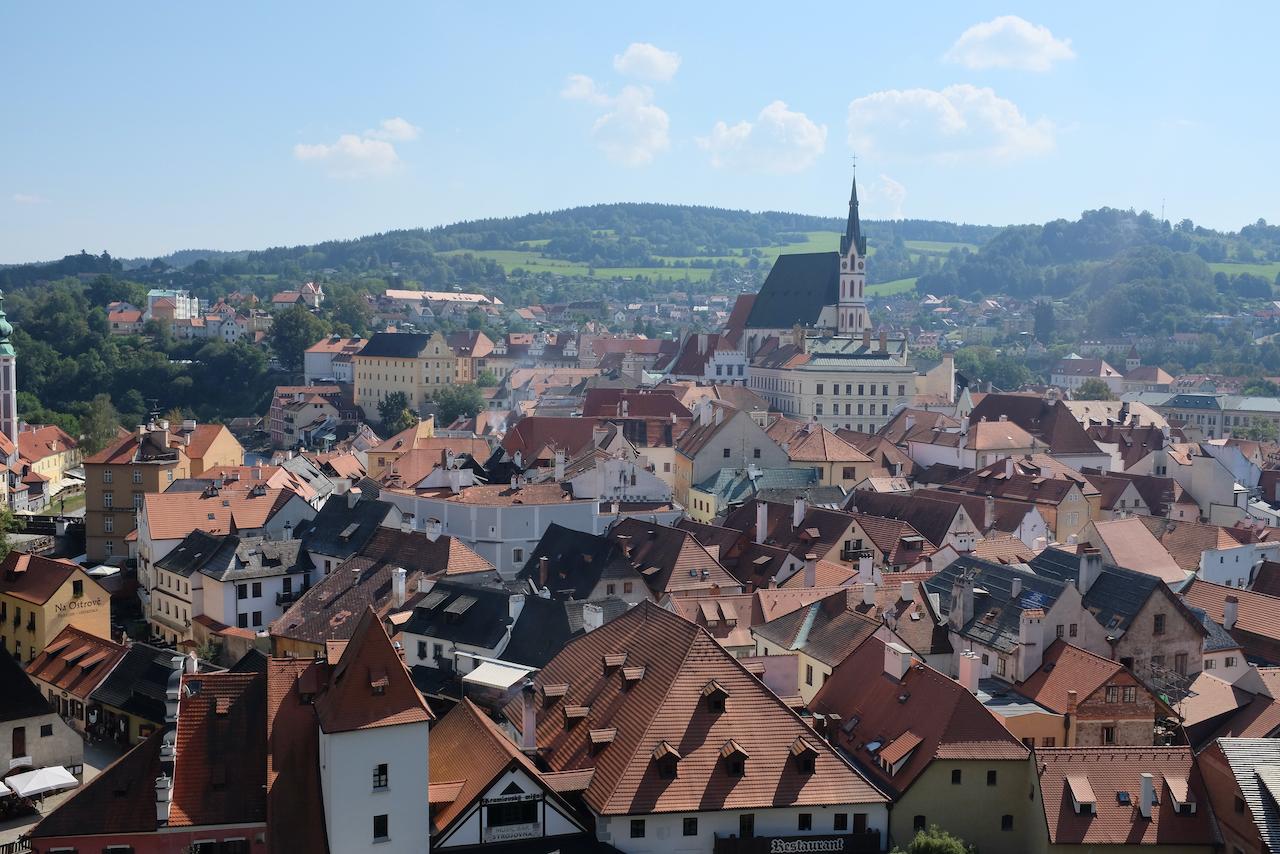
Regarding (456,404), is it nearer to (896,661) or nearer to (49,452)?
(49,452)

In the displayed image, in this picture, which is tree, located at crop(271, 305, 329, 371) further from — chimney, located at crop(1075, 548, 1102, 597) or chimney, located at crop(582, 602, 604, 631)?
chimney, located at crop(1075, 548, 1102, 597)

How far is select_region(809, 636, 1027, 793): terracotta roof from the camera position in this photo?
30516 millimetres

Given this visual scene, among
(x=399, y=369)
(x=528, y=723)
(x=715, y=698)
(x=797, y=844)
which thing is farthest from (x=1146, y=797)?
(x=399, y=369)

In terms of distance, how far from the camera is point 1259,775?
2930cm

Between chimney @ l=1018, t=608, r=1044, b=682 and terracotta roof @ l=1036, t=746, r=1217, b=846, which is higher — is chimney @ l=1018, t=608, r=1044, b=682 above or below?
above

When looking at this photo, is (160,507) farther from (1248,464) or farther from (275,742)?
(1248,464)

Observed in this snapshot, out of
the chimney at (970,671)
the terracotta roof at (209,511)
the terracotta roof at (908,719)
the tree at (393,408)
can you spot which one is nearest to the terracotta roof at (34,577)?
the terracotta roof at (209,511)

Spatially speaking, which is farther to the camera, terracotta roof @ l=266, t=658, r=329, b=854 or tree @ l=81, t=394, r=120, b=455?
tree @ l=81, t=394, r=120, b=455

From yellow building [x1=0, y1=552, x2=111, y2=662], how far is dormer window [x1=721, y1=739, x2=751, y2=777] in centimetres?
3133

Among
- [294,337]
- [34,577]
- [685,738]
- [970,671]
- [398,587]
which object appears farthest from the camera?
[294,337]

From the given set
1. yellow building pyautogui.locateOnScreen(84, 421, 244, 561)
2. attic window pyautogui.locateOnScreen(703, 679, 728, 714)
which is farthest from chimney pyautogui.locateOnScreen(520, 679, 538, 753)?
yellow building pyautogui.locateOnScreen(84, 421, 244, 561)

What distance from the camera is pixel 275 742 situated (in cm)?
2828

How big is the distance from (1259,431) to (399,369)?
79.8 meters

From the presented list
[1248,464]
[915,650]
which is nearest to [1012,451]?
[1248,464]
